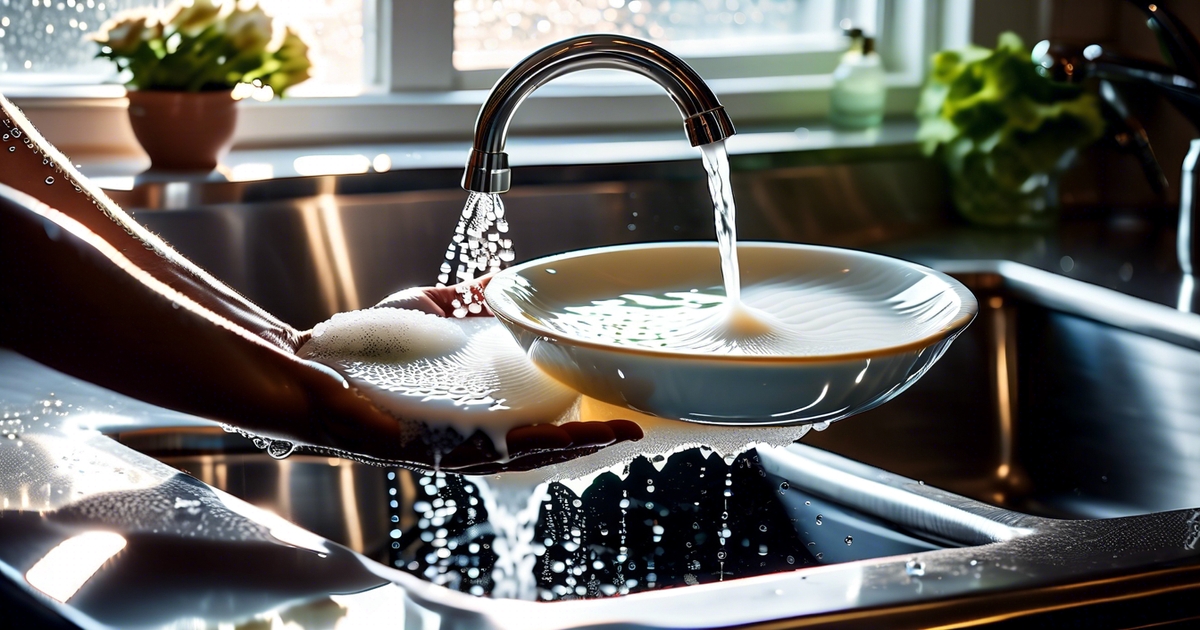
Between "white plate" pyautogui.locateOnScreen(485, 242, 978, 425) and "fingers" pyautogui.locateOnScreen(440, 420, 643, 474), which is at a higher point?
"white plate" pyautogui.locateOnScreen(485, 242, 978, 425)

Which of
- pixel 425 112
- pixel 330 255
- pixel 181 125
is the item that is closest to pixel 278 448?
pixel 330 255

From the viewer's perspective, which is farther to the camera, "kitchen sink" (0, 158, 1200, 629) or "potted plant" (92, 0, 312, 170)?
"potted plant" (92, 0, 312, 170)

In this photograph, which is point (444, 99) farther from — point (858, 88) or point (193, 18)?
point (858, 88)

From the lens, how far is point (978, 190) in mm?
1362

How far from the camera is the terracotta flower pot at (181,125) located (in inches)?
41.0

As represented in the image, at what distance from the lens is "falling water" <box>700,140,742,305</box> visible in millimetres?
625

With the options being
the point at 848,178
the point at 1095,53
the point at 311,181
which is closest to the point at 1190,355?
the point at 1095,53

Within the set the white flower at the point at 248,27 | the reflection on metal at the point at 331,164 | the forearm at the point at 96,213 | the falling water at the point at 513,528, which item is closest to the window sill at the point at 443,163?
the reflection on metal at the point at 331,164

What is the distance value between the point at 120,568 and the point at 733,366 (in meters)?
0.26

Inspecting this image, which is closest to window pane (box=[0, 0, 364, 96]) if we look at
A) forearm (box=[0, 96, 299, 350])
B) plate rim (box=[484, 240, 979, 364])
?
forearm (box=[0, 96, 299, 350])

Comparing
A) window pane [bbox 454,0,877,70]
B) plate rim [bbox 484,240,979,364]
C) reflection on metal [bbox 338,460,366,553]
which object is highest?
window pane [bbox 454,0,877,70]

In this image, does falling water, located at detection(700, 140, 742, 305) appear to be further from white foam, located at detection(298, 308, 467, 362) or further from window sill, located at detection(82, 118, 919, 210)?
window sill, located at detection(82, 118, 919, 210)

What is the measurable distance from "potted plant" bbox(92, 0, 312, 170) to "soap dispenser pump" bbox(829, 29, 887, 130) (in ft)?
2.31

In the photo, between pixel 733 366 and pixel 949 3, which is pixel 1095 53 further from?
pixel 733 366
